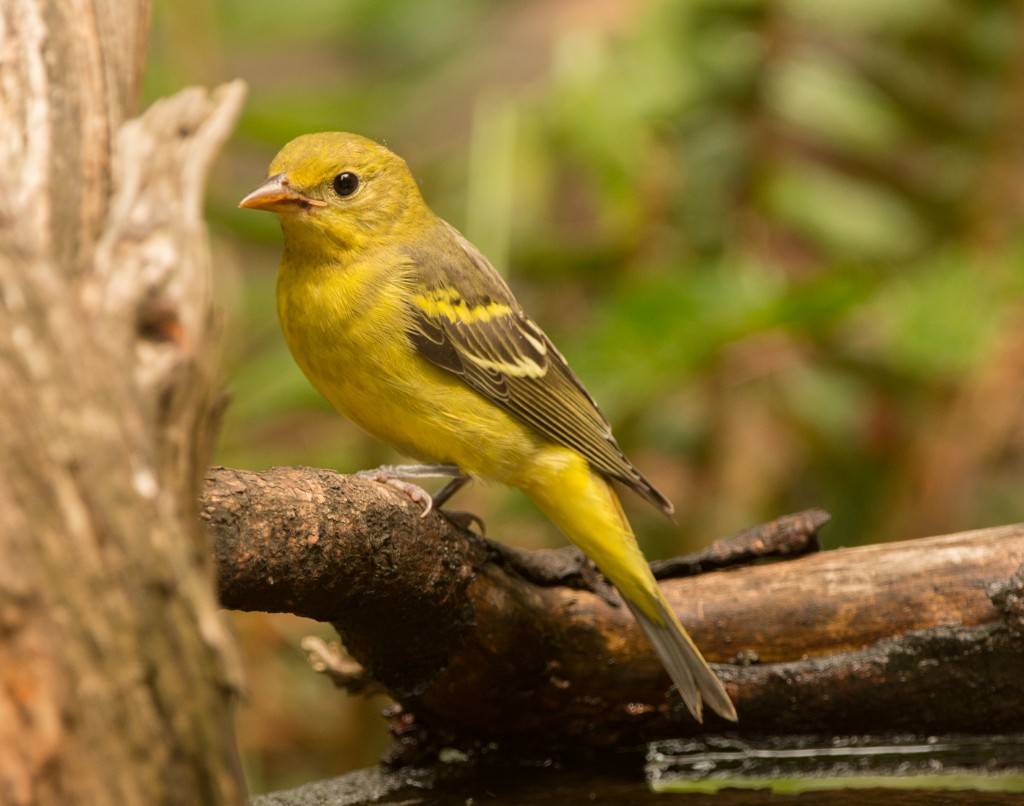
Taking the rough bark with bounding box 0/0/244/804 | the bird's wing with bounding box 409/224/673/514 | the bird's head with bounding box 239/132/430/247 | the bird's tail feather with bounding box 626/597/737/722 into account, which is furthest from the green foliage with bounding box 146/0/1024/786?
the rough bark with bounding box 0/0/244/804

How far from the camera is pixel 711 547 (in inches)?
117

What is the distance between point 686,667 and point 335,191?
1.47 meters

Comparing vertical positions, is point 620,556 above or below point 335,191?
below

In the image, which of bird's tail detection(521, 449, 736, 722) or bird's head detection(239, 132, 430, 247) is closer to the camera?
bird's tail detection(521, 449, 736, 722)

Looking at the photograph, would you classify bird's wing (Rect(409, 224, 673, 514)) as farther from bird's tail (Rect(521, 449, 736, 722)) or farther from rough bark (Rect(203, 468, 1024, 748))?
rough bark (Rect(203, 468, 1024, 748))

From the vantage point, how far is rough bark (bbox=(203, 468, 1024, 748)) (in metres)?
2.57

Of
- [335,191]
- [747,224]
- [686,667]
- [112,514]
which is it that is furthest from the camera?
[747,224]

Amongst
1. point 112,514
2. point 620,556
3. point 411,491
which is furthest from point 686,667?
point 112,514

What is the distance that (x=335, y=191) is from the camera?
10.4 feet

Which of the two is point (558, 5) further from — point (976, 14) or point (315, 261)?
point (315, 261)

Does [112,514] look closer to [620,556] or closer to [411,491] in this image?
[411,491]

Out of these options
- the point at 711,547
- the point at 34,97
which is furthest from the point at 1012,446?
the point at 34,97

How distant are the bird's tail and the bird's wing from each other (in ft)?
0.23

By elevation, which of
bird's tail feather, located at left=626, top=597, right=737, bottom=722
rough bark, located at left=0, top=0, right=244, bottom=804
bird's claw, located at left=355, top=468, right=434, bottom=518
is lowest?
bird's tail feather, located at left=626, top=597, right=737, bottom=722
